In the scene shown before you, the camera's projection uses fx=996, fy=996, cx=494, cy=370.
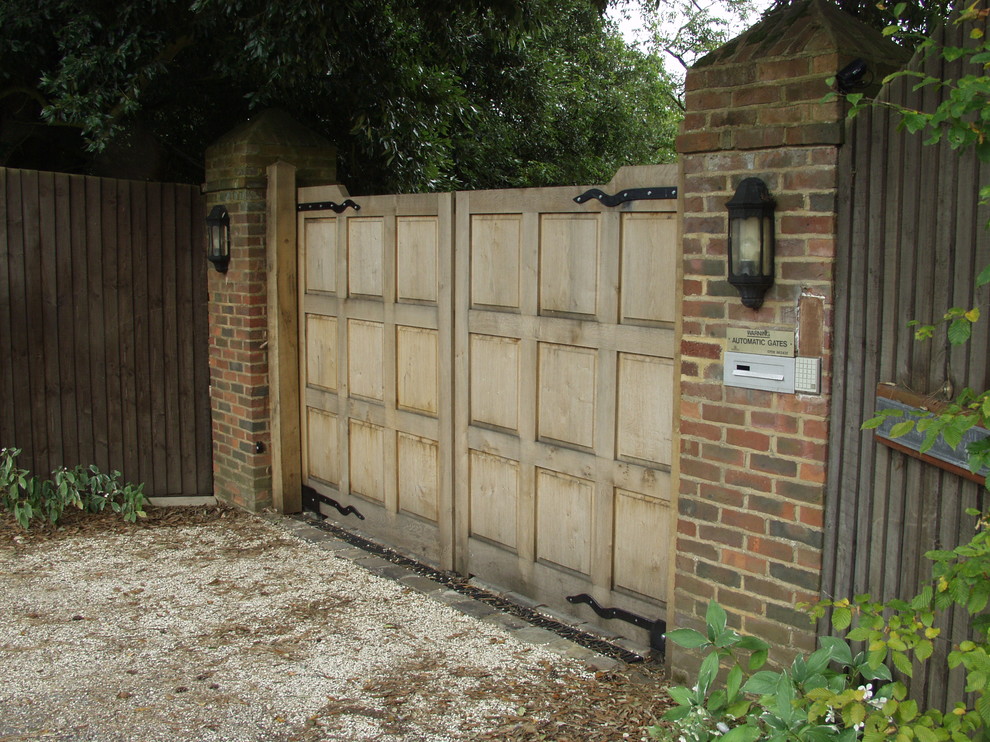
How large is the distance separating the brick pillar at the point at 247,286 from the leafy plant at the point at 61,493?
66 centimetres

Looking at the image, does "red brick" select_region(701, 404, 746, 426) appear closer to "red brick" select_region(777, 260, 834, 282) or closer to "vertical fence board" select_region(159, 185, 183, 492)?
"red brick" select_region(777, 260, 834, 282)

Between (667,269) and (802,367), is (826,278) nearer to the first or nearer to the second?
(802,367)

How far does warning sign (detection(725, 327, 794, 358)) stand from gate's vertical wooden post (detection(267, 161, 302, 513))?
11.4ft

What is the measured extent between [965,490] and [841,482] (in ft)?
1.76

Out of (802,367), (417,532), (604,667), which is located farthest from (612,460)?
(417,532)

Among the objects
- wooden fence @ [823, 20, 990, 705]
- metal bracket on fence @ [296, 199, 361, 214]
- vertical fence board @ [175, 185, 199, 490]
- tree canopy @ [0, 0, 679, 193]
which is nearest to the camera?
wooden fence @ [823, 20, 990, 705]

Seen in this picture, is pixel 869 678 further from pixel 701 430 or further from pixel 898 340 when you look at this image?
pixel 701 430

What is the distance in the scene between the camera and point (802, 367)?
3264 mm

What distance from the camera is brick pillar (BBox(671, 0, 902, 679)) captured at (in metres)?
3.20

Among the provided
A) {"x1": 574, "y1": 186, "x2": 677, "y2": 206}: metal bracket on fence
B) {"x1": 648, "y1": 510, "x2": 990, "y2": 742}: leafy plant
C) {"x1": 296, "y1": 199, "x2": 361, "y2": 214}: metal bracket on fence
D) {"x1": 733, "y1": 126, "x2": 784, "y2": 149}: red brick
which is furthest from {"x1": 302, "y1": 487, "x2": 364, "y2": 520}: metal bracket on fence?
{"x1": 733, "y1": 126, "x2": 784, "y2": 149}: red brick

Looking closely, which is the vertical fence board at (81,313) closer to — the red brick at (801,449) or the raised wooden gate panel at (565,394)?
the raised wooden gate panel at (565,394)

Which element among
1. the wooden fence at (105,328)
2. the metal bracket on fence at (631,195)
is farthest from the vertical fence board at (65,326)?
the metal bracket on fence at (631,195)

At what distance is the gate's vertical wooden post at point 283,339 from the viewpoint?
6156 millimetres

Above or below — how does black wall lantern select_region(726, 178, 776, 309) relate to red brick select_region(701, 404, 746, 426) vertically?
above
